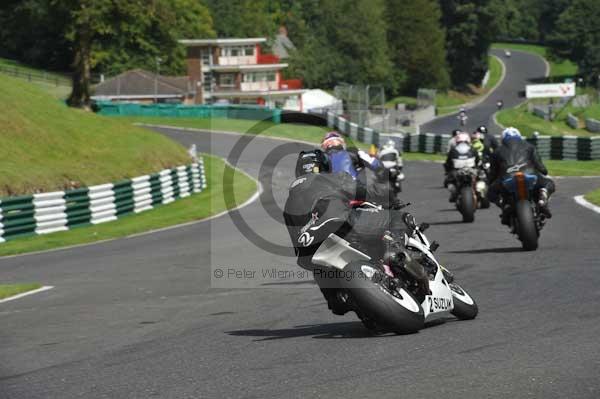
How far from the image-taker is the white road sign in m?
89.1

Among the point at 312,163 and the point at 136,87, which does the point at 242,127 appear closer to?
the point at 136,87

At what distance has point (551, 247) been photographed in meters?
15.1

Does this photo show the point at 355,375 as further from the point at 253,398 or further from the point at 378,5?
the point at 378,5

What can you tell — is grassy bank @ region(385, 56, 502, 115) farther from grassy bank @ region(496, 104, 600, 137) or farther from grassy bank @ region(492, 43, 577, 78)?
grassy bank @ region(496, 104, 600, 137)

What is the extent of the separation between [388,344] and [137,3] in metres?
59.8

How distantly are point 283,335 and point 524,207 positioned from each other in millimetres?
6713

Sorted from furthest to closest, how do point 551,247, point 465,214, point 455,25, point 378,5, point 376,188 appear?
point 455,25
point 378,5
point 465,214
point 551,247
point 376,188

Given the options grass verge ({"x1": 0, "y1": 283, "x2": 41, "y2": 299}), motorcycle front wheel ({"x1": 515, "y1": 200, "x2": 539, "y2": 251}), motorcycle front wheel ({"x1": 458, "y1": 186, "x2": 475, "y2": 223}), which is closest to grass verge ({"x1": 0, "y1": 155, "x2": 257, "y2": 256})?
grass verge ({"x1": 0, "y1": 283, "x2": 41, "y2": 299})

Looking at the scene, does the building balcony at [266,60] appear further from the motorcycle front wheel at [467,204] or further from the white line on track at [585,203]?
the motorcycle front wheel at [467,204]

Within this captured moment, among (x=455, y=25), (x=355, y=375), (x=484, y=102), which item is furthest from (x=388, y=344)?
(x=455, y=25)

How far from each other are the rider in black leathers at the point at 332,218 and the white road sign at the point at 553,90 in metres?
82.9

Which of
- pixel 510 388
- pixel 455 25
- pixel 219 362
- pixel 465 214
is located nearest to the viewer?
pixel 510 388

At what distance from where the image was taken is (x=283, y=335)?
8.68 metres

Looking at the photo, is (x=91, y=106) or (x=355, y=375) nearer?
(x=355, y=375)
